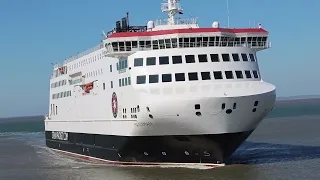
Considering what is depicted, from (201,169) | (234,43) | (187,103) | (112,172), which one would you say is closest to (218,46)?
(234,43)

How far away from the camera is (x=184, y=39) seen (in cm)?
2602

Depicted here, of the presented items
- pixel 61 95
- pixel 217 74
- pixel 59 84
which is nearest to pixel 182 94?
pixel 217 74

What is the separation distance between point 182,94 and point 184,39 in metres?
3.52

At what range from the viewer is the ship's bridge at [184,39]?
85.4 ft

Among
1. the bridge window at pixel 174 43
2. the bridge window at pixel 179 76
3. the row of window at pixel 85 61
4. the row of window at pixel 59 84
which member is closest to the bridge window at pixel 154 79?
the bridge window at pixel 179 76

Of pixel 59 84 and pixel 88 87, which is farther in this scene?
pixel 59 84

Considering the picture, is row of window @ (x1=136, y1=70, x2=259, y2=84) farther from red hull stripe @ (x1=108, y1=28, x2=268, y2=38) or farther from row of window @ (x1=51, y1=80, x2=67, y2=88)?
row of window @ (x1=51, y1=80, x2=67, y2=88)

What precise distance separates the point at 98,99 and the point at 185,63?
28.9 feet

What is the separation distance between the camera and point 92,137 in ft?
107

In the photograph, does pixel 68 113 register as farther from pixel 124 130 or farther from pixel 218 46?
pixel 218 46

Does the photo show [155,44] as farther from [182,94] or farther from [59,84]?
[59,84]

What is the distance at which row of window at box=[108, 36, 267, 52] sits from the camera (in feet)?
85.5

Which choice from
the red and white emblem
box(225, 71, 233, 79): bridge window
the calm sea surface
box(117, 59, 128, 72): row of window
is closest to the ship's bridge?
box(117, 59, 128, 72): row of window

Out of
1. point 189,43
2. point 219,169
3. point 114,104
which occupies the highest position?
point 189,43
